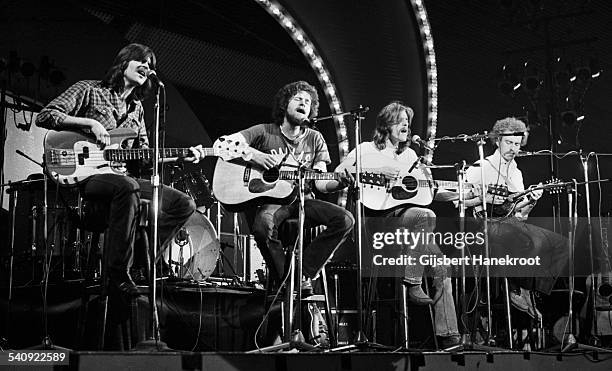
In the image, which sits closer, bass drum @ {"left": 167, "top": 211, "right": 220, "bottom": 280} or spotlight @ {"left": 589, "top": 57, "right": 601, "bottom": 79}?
bass drum @ {"left": 167, "top": 211, "right": 220, "bottom": 280}

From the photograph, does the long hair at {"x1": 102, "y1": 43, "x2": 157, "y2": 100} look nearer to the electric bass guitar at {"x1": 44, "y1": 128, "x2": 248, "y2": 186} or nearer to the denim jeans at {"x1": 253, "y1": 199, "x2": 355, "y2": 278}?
the electric bass guitar at {"x1": 44, "y1": 128, "x2": 248, "y2": 186}

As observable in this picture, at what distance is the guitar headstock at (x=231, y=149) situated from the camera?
4.89 m

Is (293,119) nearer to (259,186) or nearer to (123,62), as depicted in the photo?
(259,186)

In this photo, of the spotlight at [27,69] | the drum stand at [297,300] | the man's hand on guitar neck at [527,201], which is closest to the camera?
the drum stand at [297,300]

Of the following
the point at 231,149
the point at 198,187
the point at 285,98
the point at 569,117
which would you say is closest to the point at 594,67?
the point at 569,117

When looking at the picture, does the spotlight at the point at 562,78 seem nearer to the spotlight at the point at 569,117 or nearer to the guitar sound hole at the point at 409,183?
the spotlight at the point at 569,117

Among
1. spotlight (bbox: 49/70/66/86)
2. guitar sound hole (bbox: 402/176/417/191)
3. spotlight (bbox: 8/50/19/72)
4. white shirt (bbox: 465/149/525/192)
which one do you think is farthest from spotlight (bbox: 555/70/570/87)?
spotlight (bbox: 8/50/19/72)

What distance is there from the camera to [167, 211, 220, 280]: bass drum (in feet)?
20.2

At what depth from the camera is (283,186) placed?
16.4 ft

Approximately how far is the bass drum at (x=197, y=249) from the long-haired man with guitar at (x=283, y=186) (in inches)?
47.6

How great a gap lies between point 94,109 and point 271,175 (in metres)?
1.20

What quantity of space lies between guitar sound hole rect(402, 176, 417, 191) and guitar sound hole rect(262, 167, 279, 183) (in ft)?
3.53

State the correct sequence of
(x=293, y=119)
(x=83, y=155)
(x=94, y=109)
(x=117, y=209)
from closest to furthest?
(x=117, y=209), (x=83, y=155), (x=94, y=109), (x=293, y=119)

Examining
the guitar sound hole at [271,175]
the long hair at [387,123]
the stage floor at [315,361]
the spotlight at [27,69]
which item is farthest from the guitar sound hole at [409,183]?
the spotlight at [27,69]
